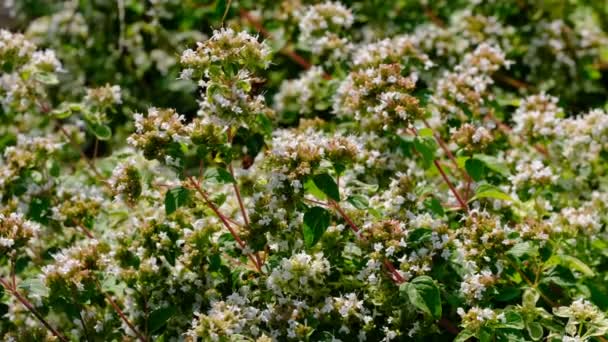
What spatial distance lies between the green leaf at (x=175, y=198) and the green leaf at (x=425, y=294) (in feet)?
2.49

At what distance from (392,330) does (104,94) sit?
5.80 feet

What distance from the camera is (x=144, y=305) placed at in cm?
304

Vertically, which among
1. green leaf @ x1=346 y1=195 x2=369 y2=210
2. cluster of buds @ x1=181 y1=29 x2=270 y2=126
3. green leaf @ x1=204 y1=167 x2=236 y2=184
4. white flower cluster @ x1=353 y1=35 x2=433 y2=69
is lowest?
green leaf @ x1=346 y1=195 x2=369 y2=210

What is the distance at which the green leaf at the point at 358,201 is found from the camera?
2.67 meters

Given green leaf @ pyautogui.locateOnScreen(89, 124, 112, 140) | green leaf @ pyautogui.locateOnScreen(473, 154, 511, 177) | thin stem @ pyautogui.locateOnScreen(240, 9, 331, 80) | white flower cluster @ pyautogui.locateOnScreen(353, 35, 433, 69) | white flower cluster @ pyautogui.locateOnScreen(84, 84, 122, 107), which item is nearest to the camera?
green leaf @ pyautogui.locateOnScreen(473, 154, 511, 177)

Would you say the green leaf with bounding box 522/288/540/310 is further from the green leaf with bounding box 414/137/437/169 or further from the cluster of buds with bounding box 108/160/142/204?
the cluster of buds with bounding box 108/160/142/204

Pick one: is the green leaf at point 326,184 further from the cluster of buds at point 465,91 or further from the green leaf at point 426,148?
the cluster of buds at point 465,91

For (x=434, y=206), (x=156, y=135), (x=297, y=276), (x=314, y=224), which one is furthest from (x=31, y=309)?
(x=434, y=206)

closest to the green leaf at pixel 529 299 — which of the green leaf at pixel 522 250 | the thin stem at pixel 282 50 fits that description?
the green leaf at pixel 522 250

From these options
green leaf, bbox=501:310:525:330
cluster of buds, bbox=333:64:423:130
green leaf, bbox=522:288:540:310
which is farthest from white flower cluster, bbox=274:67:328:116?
green leaf, bbox=501:310:525:330

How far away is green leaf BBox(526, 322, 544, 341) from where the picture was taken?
2.60m

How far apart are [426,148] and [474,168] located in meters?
0.23

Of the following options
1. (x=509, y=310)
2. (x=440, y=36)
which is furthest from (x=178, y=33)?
(x=509, y=310)

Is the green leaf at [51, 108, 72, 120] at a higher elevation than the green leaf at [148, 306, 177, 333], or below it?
higher
